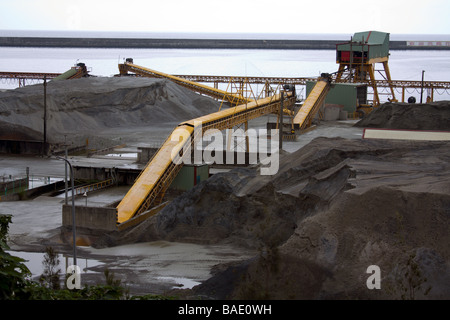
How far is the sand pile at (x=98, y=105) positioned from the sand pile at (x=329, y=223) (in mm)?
25125

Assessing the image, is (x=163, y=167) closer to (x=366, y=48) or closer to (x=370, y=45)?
(x=366, y=48)

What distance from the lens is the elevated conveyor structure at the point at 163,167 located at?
27969 millimetres

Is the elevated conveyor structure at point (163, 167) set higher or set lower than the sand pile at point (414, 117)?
lower

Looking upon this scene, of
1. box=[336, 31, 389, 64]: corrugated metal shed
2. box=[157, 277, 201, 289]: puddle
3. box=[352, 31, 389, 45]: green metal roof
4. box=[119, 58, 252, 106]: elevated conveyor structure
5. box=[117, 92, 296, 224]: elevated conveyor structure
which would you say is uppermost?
box=[352, 31, 389, 45]: green metal roof

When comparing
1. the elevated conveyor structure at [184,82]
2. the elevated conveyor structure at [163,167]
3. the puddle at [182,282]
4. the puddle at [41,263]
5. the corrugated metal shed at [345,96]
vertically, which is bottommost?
the puddle at [182,282]

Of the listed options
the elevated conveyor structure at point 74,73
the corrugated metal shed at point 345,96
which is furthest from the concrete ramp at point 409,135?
the elevated conveyor structure at point 74,73

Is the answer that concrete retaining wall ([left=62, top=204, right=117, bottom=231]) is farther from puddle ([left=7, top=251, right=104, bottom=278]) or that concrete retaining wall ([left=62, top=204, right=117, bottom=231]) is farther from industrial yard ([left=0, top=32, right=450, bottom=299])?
puddle ([left=7, top=251, right=104, bottom=278])

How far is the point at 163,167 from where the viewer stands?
30891 mm
